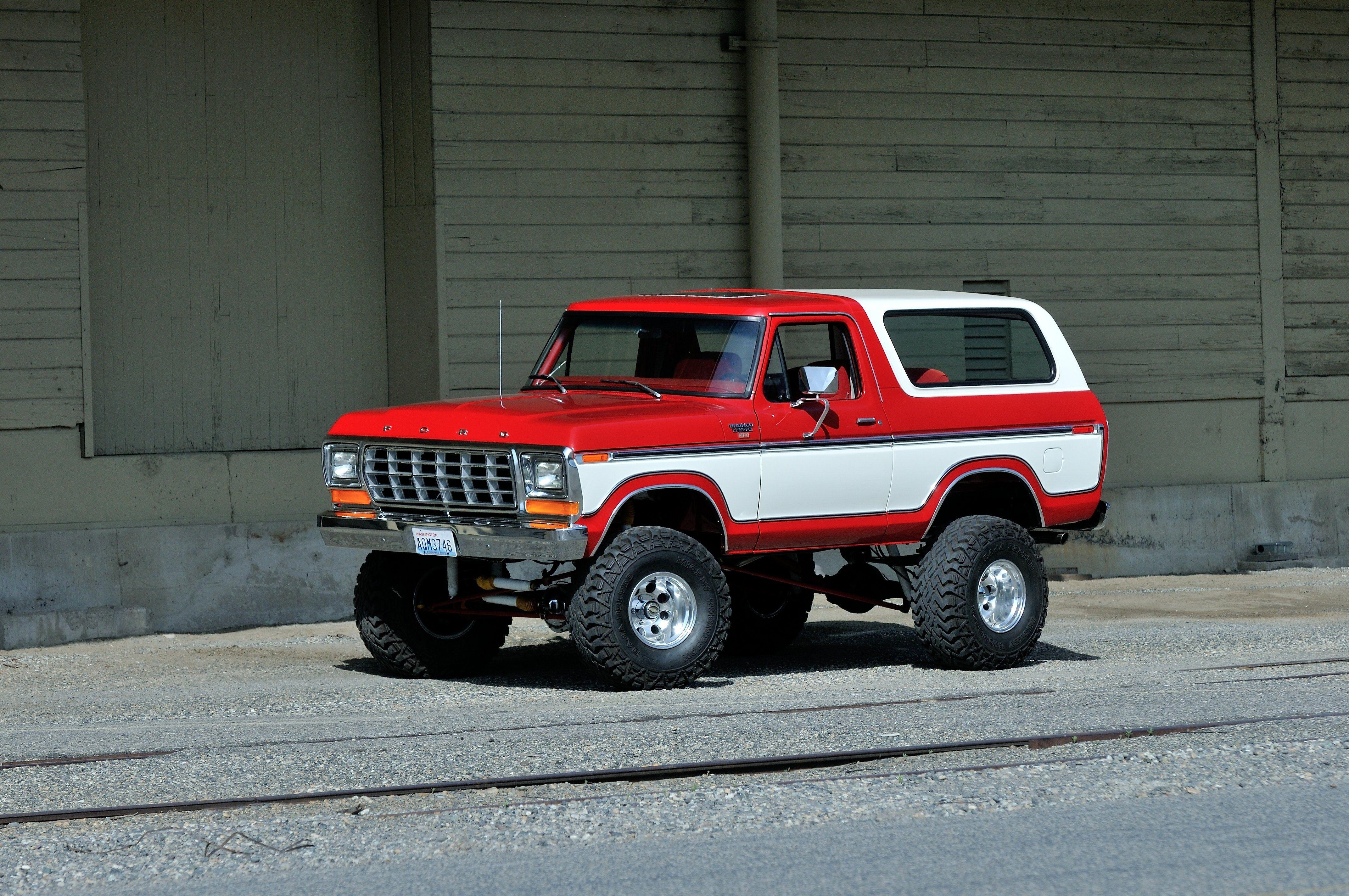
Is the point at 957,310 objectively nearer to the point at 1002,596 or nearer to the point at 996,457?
the point at 996,457

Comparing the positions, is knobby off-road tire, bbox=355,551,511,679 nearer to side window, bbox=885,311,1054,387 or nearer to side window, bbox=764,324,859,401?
side window, bbox=764,324,859,401

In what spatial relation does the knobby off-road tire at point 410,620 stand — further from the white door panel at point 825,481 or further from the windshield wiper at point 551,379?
the white door panel at point 825,481

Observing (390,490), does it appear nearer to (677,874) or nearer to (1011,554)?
(1011,554)

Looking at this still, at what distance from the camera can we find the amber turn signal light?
865cm

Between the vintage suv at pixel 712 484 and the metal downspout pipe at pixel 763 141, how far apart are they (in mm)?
4151

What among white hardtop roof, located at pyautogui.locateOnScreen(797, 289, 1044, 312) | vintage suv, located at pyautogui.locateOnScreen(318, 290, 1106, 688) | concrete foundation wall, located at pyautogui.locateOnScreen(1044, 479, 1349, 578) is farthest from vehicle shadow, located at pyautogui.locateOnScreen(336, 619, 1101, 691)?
concrete foundation wall, located at pyautogui.locateOnScreen(1044, 479, 1349, 578)

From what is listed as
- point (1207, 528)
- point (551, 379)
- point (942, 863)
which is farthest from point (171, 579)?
point (1207, 528)

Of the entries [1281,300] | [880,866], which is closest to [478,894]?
[880,866]

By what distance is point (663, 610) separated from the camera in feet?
29.6

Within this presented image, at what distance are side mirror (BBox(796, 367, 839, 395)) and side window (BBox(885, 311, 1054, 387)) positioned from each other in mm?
686

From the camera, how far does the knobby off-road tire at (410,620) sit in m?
9.81

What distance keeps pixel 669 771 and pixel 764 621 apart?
14.1 feet

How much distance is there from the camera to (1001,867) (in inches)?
221

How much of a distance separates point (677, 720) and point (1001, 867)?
8.77ft
